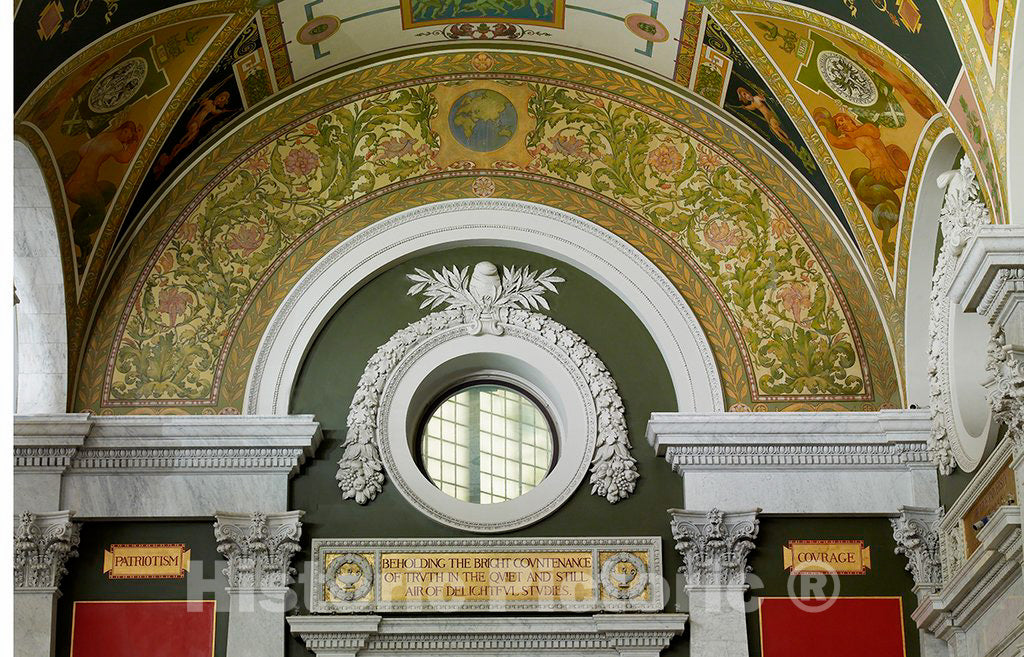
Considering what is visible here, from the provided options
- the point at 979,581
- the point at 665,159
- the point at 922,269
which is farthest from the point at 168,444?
the point at 979,581

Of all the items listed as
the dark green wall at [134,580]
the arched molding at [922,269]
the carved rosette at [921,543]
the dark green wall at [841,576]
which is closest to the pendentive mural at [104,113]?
the dark green wall at [134,580]

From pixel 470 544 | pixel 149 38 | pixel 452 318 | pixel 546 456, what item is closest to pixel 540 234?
pixel 452 318

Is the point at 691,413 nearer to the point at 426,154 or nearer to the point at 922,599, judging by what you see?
the point at 922,599

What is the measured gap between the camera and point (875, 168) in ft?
44.6

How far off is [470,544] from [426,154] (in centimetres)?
374

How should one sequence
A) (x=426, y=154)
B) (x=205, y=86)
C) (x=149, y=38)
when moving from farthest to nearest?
(x=426, y=154) < (x=205, y=86) < (x=149, y=38)

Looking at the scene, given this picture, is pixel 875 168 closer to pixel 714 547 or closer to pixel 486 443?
pixel 714 547

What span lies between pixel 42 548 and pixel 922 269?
309 inches

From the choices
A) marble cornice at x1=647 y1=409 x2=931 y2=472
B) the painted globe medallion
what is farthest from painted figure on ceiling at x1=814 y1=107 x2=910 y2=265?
the painted globe medallion

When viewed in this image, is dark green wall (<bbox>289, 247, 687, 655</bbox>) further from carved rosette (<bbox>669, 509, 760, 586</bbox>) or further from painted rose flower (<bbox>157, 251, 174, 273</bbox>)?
painted rose flower (<bbox>157, 251, 174, 273</bbox>)

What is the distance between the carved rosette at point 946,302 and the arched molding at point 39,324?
24.7ft

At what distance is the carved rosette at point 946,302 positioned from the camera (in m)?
12.1

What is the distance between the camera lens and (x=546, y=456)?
47.0ft

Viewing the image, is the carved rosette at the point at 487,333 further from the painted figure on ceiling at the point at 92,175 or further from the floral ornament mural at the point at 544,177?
the painted figure on ceiling at the point at 92,175
